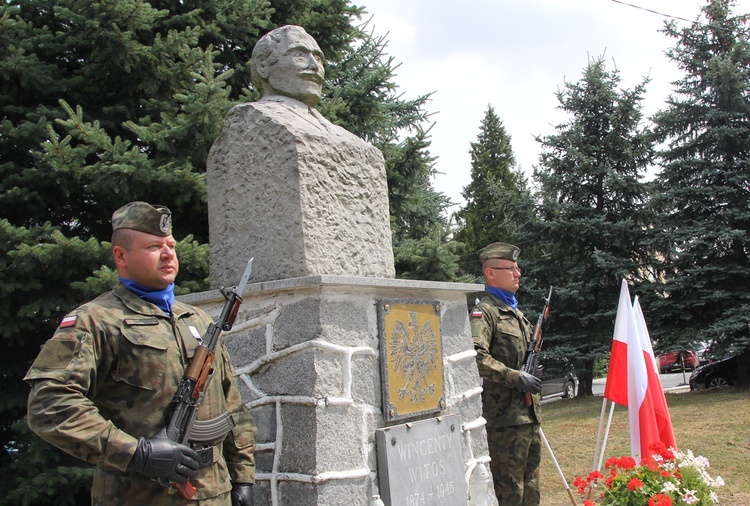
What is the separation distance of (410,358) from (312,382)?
1.96 ft

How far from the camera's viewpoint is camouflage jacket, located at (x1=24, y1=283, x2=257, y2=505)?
196 centimetres

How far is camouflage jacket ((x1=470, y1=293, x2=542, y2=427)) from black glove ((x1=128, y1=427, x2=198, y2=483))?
2.39 m

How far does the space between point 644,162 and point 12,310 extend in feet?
42.1

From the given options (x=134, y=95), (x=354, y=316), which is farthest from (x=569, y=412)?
(x=354, y=316)

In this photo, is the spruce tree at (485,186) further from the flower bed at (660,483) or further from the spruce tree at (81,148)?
the flower bed at (660,483)

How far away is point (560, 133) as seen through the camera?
14.6m

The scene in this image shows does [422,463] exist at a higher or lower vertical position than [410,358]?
lower

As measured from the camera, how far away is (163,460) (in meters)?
2.00

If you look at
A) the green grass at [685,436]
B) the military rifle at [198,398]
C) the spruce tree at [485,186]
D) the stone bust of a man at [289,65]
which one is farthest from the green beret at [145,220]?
the spruce tree at [485,186]

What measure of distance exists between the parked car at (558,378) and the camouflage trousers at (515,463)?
900 cm

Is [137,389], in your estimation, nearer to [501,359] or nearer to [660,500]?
[660,500]

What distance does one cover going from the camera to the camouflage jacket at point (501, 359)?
13.5ft

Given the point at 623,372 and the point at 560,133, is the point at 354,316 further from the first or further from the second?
the point at 560,133

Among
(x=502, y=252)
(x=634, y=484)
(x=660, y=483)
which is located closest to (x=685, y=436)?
(x=502, y=252)
